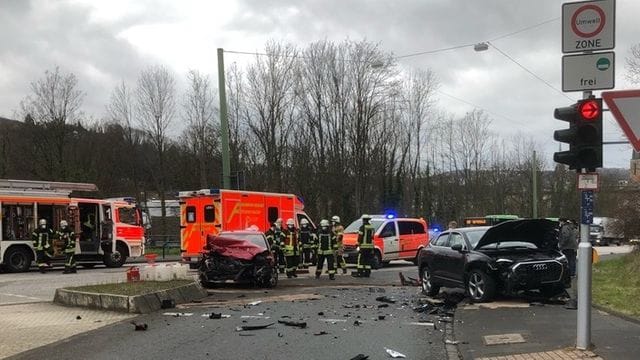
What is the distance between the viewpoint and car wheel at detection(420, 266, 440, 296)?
48.1 ft

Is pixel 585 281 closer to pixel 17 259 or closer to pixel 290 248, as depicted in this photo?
pixel 290 248

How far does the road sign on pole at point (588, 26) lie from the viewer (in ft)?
24.4

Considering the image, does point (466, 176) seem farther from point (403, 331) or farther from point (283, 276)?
point (403, 331)

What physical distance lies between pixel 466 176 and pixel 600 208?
1273 cm

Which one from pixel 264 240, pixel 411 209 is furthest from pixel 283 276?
pixel 411 209

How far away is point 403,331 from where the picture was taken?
32.2ft

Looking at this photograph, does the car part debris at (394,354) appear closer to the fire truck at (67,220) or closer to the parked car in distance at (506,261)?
the parked car in distance at (506,261)

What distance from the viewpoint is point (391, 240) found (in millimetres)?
25094

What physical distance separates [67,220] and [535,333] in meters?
21.1

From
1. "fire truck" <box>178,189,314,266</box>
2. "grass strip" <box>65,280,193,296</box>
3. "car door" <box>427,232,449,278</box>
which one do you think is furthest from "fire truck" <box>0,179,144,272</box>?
"car door" <box>427,232,449,278</box>

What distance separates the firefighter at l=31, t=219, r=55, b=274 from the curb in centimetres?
1062

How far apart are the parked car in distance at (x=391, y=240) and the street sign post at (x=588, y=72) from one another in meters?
17.1

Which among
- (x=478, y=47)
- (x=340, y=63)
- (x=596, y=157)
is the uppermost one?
(x=340, y=63)

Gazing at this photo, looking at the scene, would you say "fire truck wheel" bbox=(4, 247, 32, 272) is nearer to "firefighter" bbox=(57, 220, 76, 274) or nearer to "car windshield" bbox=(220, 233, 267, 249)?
"firefighter" bbox=(57, 220, 76, 274)
